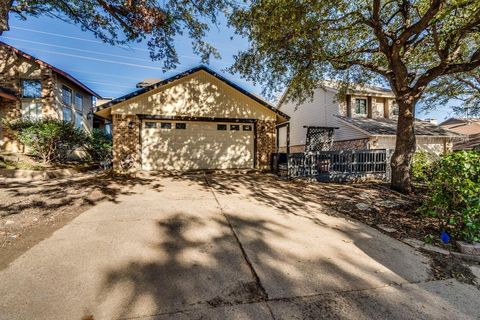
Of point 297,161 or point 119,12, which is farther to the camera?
point 297,161

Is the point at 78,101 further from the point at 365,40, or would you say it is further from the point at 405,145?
the point at 405,145

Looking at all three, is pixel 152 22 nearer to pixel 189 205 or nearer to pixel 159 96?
pixel 159 96

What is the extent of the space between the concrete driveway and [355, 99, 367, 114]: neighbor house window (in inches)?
567

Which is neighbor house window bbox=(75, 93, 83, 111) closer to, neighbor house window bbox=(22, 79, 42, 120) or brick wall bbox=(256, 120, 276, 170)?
neighbor house window bbox=(22, 79, 42, 120)

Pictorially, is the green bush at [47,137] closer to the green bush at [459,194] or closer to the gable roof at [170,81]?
the gable roof at [170,81]

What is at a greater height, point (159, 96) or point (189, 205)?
point (159, 96)

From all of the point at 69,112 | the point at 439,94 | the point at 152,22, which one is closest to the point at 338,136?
the point at 439,94

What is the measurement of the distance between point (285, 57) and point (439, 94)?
46.2ft

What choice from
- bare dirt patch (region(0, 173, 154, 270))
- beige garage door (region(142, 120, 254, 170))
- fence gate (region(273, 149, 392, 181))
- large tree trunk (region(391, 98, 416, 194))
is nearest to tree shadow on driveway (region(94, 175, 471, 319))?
bare dirt patch (region(0, 173, 154, 270))

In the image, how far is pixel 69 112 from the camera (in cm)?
1419

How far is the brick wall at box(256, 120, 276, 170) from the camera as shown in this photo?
11.6 m

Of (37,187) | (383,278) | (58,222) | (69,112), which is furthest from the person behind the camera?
(69,112)

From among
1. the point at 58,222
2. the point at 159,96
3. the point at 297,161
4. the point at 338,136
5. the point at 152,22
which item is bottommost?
the point at 58,222

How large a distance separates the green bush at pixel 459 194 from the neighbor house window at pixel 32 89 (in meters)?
17.0
